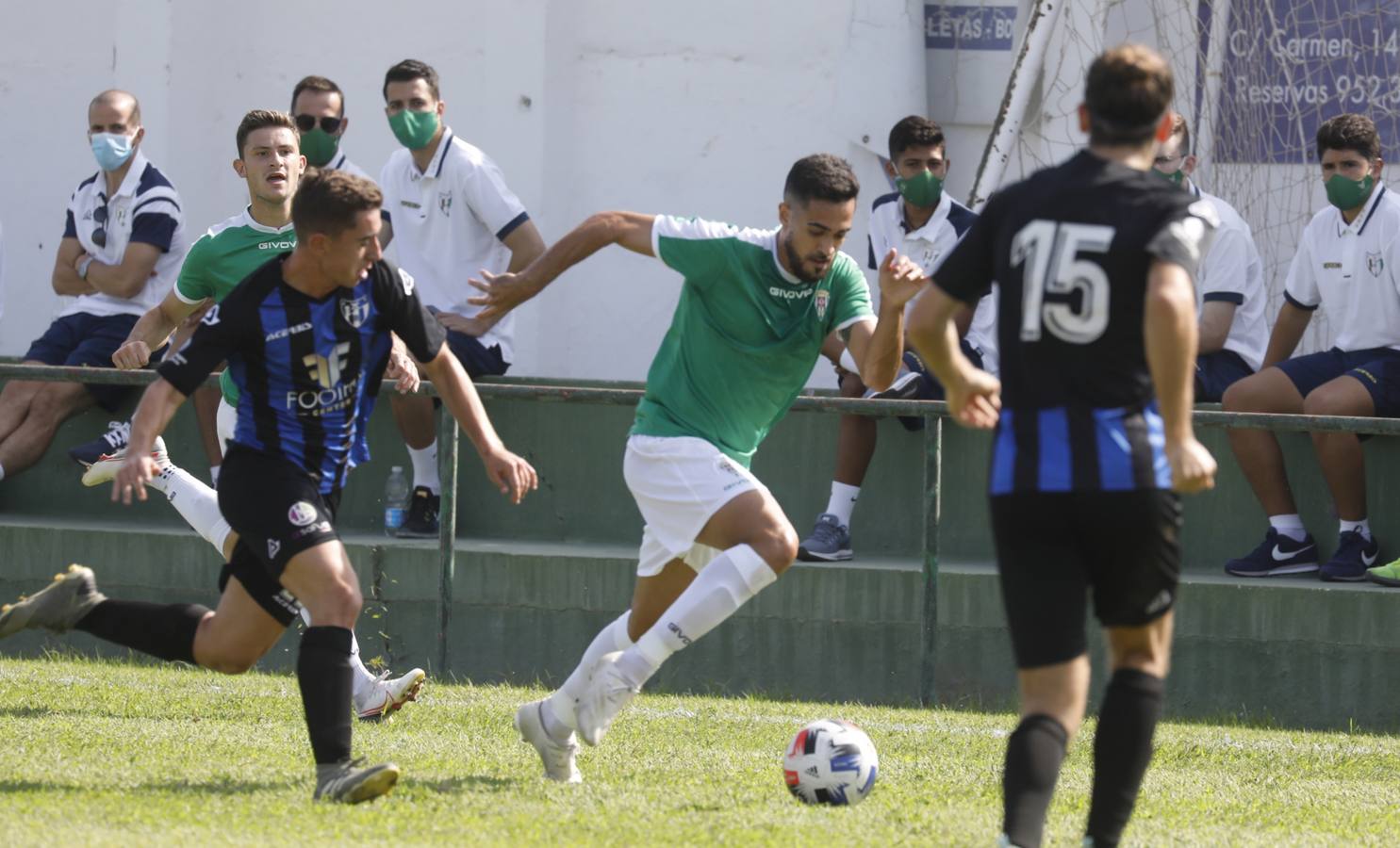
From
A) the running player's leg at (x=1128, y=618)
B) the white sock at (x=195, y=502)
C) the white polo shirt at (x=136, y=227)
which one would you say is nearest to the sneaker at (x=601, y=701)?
the running player's leg at (x=1128, y=618)

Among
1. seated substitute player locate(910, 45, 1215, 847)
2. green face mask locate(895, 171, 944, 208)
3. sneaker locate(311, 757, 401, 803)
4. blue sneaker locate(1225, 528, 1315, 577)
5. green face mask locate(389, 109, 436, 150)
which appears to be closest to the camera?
seated substitute player locate(910, 45, 1215, 847)

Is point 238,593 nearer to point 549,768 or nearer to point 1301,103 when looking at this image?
point 549,768

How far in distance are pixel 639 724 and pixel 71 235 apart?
4788 mm

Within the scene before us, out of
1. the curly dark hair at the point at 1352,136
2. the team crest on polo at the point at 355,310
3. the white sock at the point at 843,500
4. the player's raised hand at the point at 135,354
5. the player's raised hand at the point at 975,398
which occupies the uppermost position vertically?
the curly dark hair at the point at 1352,136

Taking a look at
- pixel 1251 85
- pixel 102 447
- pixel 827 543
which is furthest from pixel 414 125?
pixel 1251 85

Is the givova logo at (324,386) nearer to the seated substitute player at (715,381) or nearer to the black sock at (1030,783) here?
the seated substitute player at (715,381)

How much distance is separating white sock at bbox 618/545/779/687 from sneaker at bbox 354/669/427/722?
148cm

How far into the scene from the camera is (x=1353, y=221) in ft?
28.2

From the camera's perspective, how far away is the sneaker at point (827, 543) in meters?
8.74

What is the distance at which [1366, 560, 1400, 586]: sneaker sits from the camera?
26.3 feet

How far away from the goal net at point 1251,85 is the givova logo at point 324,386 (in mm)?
6371

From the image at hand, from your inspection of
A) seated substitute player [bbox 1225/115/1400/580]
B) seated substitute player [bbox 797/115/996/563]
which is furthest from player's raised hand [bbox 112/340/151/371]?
seated substitute player [bbox 1225/115/1400/580]

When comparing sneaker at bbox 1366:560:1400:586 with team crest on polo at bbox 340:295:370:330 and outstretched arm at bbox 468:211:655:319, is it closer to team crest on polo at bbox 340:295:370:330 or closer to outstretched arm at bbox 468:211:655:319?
outstretched arm at bbox 468:211:655:319

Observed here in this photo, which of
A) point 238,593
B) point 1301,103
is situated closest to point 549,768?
point 238,593
